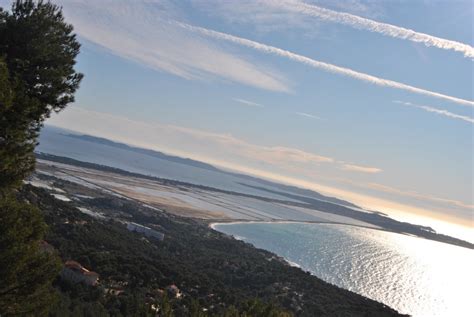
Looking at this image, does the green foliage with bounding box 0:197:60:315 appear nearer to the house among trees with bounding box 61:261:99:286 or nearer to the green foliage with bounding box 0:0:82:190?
the green foliage with bounding box 0:0:82:190

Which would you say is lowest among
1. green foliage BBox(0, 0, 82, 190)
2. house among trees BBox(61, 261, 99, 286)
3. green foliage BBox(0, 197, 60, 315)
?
house among trees BBox(61, 261, 99, 286)

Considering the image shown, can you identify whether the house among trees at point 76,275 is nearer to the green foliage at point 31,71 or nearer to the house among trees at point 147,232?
the green foliage at point 31,71

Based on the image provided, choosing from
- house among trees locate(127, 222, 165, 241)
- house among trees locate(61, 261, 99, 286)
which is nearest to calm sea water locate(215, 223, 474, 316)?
house among trees locate(127, 222, 165, 241)

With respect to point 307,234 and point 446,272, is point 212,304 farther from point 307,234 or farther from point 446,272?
point 446,272

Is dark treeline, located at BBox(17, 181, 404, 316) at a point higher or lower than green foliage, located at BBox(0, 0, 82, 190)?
lower

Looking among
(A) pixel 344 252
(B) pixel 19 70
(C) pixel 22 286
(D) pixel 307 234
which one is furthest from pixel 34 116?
(D) pixel 307 234

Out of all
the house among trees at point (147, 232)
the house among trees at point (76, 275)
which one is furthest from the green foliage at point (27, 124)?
the house among trees at point (147, 232)
